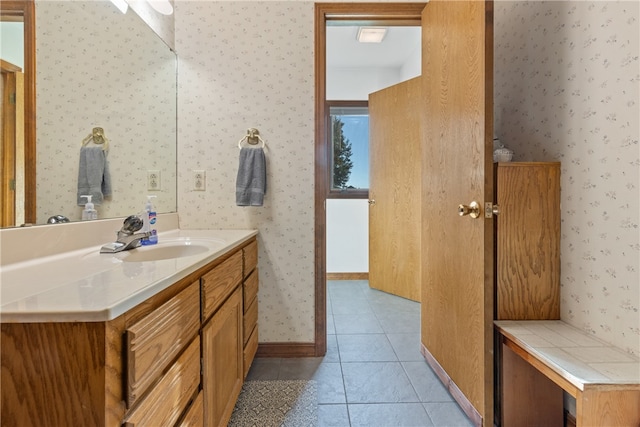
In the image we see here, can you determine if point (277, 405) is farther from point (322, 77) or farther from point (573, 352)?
point (322, 77)

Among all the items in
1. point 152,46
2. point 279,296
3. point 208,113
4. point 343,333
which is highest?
point 152,46

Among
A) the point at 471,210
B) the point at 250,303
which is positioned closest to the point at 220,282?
the point at 250,303

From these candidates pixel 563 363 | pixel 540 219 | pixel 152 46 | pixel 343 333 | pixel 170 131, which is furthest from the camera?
pixel 343 333

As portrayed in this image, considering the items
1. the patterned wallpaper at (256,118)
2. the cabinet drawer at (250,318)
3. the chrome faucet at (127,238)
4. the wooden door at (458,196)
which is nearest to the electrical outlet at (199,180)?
the patterned wallpaper at (256,118)

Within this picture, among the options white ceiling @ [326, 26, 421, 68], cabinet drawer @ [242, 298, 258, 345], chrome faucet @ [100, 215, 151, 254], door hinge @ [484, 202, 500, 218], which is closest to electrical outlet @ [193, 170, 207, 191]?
chrome faucet @ [100, 215, 151, 254]

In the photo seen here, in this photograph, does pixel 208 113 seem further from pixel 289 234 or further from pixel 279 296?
pixel 279 296

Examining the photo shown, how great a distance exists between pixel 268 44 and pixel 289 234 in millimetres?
1138

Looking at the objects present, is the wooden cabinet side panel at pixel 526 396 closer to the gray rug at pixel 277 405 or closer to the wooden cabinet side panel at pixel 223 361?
the gray rug at pixel 277 405

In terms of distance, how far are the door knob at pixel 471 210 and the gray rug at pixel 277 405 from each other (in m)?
1.09

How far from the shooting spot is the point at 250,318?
1.51 m

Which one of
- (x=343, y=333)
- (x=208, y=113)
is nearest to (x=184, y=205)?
(x=208, y=113)

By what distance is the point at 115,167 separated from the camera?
128 centimetres

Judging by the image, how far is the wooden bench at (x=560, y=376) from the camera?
82cm

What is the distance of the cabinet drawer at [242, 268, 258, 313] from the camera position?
1.40 m
